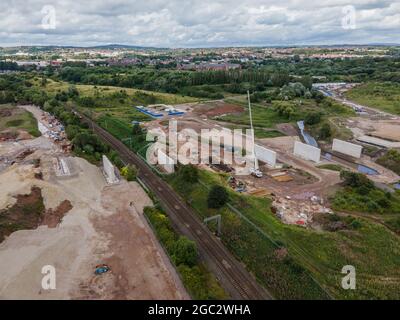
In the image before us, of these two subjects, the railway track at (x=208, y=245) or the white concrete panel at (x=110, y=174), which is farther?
the white concrete panel at (x=110, y=174)

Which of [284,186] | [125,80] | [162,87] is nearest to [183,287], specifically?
[284,186]

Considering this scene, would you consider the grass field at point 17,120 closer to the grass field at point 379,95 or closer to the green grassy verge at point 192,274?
the green grassy verge at point 192,274

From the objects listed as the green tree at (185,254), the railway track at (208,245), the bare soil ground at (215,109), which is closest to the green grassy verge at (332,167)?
the railway track at (208,245)

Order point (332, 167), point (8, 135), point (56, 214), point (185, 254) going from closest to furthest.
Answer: point (185, 254) < point (56, 214) < point (332, 167) < point (8, 135)

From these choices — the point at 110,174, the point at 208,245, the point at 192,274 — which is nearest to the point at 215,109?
the point at 110,174

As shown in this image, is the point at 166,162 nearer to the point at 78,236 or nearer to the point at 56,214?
the point at 56,214

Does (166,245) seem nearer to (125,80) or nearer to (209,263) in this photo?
(209,263)
